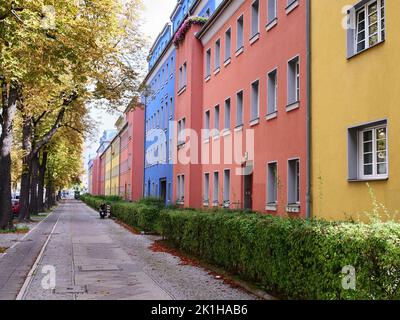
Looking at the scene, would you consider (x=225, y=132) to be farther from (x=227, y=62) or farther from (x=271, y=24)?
(x=271, y=24)

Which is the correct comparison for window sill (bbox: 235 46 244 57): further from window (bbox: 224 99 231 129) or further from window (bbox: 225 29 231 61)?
window (bbox: 224 99 231 129)

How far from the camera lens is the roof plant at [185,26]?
102 ft

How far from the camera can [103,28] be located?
17.2m

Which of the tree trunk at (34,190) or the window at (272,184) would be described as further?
the tree trunk at (34,190)

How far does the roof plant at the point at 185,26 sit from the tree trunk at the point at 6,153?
11.8 m

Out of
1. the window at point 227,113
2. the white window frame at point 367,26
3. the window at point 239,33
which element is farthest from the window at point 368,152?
the window at point 227,113

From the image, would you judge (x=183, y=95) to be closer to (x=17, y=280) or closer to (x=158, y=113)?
(x=158, y=113)

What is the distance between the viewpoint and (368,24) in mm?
13211

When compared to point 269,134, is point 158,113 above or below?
above

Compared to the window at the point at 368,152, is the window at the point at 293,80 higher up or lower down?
higher up

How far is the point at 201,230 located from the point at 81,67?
Result: 5789mm

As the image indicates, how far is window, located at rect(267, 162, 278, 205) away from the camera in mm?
19461

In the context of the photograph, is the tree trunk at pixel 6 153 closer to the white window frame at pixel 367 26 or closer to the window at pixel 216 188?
the window at pixel 216 188

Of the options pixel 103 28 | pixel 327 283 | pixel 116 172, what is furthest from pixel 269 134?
pixel 116 172
